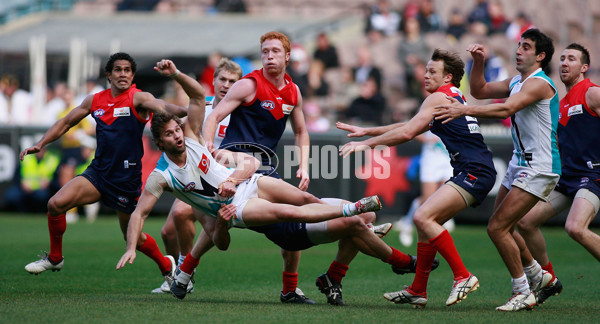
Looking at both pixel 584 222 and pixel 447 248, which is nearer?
pixel 447 248

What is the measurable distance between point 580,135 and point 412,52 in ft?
40.0

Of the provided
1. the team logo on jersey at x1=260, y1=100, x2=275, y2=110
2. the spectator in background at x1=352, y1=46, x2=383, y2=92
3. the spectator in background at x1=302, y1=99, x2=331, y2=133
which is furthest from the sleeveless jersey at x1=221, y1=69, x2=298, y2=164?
the spectator in background at x1=352, y1=46, x2=383, y2=92

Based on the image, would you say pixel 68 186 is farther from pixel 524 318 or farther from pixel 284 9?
pixel 284 9

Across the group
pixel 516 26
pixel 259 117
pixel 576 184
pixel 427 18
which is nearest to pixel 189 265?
pixel 259 117

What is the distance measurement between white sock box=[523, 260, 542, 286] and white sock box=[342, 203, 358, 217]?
2.01 m

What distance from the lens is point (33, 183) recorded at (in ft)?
62.5

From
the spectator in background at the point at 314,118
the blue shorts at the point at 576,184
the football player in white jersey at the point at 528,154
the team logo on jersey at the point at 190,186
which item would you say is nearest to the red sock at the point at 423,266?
the football player in white jersey at the point at 528,154

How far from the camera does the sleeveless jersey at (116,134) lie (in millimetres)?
9109

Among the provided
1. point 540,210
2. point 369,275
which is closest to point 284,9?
point 369,275

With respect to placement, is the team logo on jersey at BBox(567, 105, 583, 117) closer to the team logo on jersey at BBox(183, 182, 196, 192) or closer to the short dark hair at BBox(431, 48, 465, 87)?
the short dark hair at BBox(431, 48, 465, 87)

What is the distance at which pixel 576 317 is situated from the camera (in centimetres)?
709

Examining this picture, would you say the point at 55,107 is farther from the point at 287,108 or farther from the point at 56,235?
the point at 287,108

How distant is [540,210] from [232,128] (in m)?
3.20

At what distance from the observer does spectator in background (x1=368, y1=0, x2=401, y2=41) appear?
875 inches
